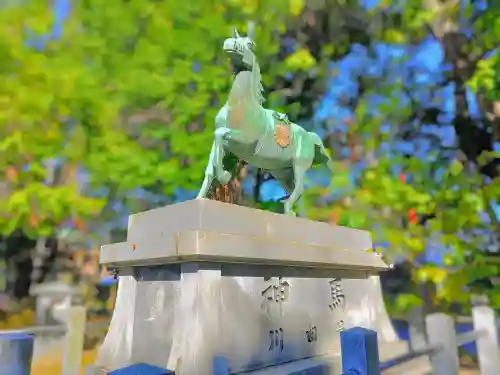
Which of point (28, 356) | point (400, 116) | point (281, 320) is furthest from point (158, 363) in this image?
point (400, 116)

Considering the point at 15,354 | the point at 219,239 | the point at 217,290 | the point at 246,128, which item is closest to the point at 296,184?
the point at 246,128

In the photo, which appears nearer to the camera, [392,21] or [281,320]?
[281,320]

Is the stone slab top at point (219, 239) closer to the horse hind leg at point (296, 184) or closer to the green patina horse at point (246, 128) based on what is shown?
the horse hind leg at point (296, 184)

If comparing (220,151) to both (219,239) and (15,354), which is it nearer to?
(219,239)

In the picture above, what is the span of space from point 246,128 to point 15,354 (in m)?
3.04

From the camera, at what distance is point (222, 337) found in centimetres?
376

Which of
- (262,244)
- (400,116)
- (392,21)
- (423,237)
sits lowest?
(262,244)

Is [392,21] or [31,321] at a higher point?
[392,21]

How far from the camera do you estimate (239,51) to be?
4812 mm

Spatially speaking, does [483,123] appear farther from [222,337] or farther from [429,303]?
[222,337]

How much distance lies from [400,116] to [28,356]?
340 inches

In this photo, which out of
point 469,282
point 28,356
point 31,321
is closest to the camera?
point 28,356

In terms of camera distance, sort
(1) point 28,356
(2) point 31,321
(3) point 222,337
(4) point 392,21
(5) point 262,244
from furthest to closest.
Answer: (2) point 31,321 < (4) point 392,21 < (5) point 262,244 < (3) point 222,337 < (1) point 28,356

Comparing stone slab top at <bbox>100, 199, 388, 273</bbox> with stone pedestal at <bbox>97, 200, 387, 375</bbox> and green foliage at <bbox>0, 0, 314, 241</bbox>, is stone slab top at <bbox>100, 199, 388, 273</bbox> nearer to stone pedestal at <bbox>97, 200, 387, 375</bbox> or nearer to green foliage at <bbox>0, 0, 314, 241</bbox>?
stone pedestal at <bbox>97, 200, 387, 375</bbox>
